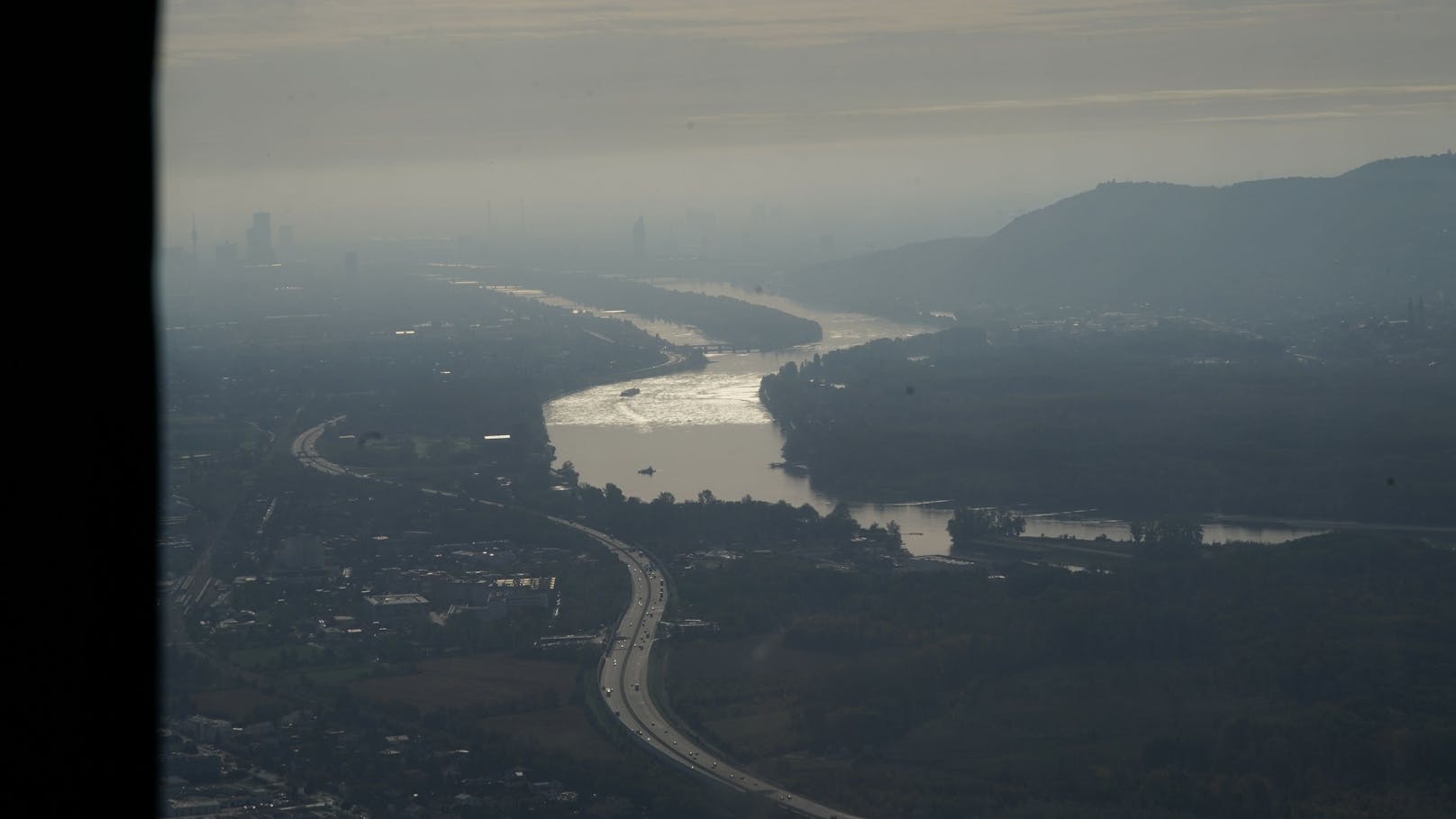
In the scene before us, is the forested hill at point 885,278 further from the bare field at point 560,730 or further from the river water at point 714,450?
the bare field at point 560,730

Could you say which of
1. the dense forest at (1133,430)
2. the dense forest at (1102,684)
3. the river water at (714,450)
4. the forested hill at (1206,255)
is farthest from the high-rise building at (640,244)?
the dense forest at (1102,684)

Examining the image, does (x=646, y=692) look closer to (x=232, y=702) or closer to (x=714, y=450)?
(x=232, y=702)

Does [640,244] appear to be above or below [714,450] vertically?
above

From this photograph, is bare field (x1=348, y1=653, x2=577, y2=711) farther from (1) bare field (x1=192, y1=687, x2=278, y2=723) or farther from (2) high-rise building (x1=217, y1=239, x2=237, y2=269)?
(2) high-rise building (x1=217, y1=239, x2=237, y2=269)

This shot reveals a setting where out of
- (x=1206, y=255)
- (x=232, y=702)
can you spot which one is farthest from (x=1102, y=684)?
(x=1206, y=255)

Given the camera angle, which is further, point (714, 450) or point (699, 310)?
point (699, 310)

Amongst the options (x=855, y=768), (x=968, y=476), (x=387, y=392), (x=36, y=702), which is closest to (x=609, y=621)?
(x=855, y=768)

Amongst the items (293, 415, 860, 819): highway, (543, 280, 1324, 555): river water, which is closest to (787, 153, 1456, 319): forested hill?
(543, 280, 1324, 555): river water
